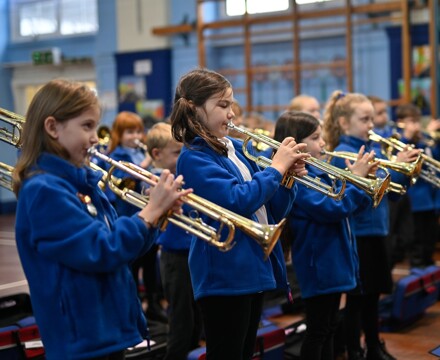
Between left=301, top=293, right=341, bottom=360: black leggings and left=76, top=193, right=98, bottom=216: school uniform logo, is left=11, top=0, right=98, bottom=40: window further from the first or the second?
left=76, top=193, right=98, bottom=216: school uniform logo

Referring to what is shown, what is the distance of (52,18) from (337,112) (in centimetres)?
963

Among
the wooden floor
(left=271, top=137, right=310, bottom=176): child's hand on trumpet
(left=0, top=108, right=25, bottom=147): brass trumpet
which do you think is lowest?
the wooden floor

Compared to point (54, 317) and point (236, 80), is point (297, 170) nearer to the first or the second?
point (54, 317)

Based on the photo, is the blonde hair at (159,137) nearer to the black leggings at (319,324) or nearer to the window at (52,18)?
the black leggings at (319,324)

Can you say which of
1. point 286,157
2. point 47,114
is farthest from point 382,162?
point 47,114

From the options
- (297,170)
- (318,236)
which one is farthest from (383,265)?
(297,170)

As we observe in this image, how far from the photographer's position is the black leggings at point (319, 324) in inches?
126

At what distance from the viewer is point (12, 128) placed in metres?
3.08

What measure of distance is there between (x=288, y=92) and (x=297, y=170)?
740 centimetres

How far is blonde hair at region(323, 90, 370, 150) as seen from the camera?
383cm

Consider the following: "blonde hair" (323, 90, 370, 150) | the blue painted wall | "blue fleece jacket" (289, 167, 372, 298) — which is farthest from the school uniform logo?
the blue painted wall

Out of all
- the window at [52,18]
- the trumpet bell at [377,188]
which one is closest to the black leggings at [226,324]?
the trumpet bell at [377,188]

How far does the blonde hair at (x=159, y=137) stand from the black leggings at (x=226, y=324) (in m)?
1.46

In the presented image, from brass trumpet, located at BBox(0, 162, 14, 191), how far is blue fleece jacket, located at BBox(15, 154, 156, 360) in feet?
3.33
